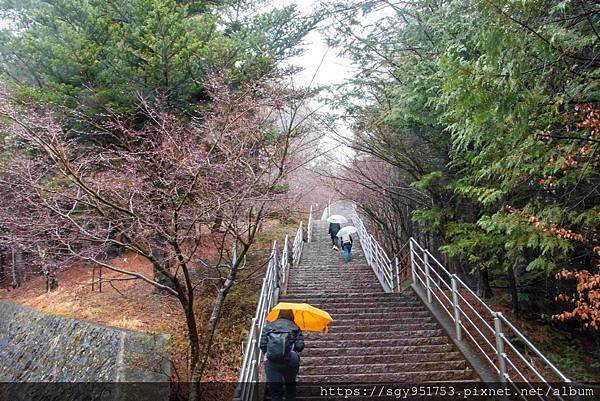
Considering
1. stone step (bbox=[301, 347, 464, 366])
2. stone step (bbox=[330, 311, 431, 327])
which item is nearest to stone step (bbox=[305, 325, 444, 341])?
stone step (bbox=[330, 311, 431, 327])

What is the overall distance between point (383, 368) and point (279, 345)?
205 cm

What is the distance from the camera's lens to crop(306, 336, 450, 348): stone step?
20.0ft

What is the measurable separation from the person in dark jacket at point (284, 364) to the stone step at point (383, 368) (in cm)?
102

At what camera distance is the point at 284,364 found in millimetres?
4137

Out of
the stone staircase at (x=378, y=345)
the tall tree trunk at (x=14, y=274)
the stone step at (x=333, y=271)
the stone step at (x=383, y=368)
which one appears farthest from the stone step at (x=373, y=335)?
the tall tree trunk at (x=14, y=274)

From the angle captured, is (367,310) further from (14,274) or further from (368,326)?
(14,274)

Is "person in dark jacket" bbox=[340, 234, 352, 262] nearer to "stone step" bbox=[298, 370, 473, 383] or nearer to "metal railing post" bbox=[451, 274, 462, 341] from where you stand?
"metal railing post" bbox=[451, 274, 462, 341]

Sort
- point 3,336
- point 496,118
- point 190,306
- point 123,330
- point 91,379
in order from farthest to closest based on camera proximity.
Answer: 1. point 3,336
2. point 123,330
3. point 91,379
4. point 190,306
5. point 496,118

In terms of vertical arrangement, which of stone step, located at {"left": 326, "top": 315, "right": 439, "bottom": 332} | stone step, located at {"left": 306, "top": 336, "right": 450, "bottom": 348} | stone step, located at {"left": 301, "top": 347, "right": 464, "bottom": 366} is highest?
stone step, located at {"left": 326, "top": 315, "right": 439, "bottom": 332}

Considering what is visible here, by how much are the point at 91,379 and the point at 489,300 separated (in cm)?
892

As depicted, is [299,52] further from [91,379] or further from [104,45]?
[91,379]

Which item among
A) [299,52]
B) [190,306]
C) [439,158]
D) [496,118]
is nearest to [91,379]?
[190,306]

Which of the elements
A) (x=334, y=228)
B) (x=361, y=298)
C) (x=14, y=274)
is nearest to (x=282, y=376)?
(x=361, y=298)

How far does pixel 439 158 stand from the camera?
933cm
